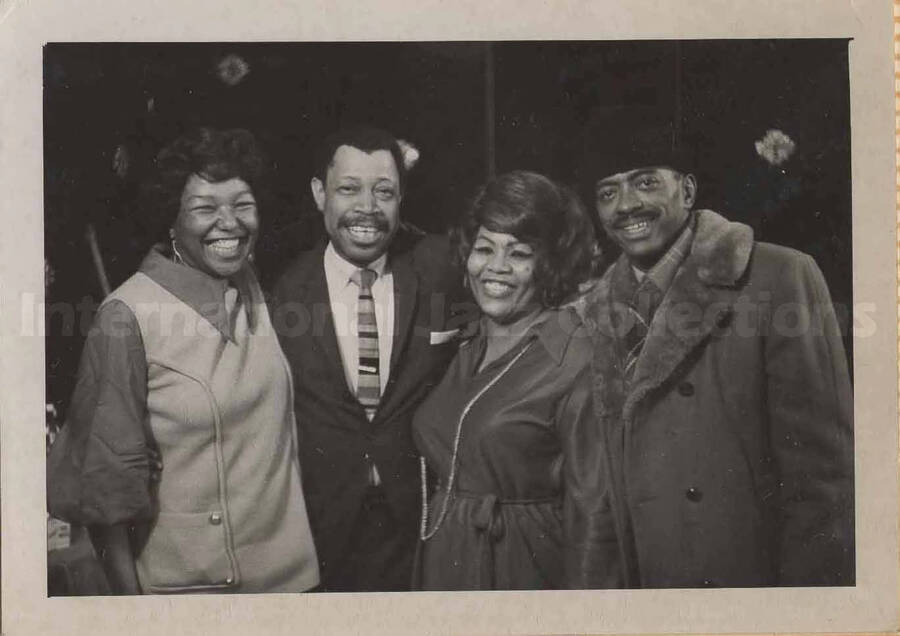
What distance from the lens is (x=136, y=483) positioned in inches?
182

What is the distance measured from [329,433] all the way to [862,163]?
7.55 feet

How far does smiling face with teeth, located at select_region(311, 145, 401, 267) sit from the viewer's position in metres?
4.70

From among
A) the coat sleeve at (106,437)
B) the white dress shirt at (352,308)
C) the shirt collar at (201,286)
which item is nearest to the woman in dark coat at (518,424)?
the white dress shirt at (352,308)

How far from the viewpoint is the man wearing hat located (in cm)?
468

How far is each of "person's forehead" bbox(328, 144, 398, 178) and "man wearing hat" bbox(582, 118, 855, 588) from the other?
2.53 ft

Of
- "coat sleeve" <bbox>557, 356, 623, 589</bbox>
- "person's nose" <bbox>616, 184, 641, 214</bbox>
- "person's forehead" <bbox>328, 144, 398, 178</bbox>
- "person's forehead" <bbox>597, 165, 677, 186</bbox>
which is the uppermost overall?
"person's forehead" <bbox>328, 144, 398, 178</bbox>

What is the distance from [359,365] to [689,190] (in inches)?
56.3

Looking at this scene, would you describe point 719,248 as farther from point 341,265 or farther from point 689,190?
point 341,265

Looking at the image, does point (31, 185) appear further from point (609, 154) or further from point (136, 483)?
point (609, 154)

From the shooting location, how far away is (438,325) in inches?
186

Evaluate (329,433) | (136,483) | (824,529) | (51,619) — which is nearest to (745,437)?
(824,529)

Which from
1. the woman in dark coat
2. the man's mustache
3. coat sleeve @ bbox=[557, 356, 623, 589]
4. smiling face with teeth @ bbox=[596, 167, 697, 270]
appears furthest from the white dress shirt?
smiling face with teeth @ bbox=[596, 167, 697, 270]

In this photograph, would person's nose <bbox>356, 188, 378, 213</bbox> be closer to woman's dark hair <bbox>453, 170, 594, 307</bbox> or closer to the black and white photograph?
the black and white photograph

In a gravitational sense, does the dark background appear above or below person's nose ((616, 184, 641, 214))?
above
